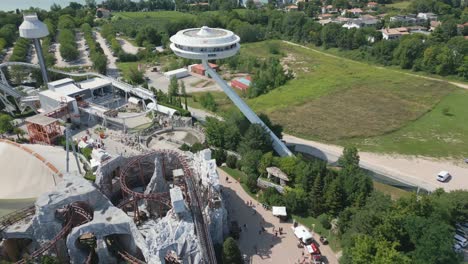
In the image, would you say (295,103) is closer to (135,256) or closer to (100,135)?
(100,135)

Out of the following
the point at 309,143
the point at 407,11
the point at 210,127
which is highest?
the point at 407,11

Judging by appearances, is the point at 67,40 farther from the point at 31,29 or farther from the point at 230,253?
the point at 230,253

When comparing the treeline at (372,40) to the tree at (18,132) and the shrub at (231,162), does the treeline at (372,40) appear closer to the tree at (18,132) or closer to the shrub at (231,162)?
the shrub at (231,162)

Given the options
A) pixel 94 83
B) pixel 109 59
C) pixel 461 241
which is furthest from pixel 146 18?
pixel 461 241

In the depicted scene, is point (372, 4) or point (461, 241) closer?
point (461, 241)

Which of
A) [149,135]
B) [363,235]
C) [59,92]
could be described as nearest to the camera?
[363,235]

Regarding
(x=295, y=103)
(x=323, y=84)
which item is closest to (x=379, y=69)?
(x=323, y=84)
